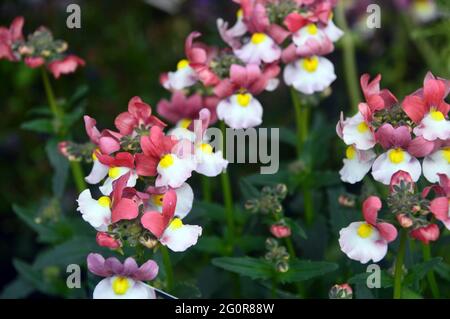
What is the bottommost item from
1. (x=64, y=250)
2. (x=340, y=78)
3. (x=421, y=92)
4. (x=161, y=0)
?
(x=64, y=250)

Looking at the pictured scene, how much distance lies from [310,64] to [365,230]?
0.44 meters

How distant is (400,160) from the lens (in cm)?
132

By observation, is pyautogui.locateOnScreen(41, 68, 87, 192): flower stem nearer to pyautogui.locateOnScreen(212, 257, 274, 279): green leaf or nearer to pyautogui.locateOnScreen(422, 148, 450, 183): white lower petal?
pyautogui.locateOnScreen(212, 257, 274, 279): green leaf


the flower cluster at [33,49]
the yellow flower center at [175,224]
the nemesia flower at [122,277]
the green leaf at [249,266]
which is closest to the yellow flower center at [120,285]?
the nemesia flower at [122,277]

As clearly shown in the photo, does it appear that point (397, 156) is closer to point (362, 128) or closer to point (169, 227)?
point (362, 128)

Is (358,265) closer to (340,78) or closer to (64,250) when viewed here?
(64,250)

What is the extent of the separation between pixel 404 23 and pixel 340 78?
0.87 feet

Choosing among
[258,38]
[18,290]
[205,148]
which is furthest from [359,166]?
[18,290]

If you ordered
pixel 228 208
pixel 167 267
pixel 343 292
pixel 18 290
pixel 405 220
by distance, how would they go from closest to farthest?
1. pixel 405 220
2. pixel 343 292
3. pixel 167 267
4. pixel 228 208
5. pixel 18 290

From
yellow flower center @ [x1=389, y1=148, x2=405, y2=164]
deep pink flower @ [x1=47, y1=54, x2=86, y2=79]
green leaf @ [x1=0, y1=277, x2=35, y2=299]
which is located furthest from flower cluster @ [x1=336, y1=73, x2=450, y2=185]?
green leaf @ [x1=0, y1=277, x2=35, y2=299]

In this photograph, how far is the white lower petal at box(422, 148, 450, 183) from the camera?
1.32 m

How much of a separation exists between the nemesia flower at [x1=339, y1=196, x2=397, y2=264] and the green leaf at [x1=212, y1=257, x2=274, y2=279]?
8.8 inches
